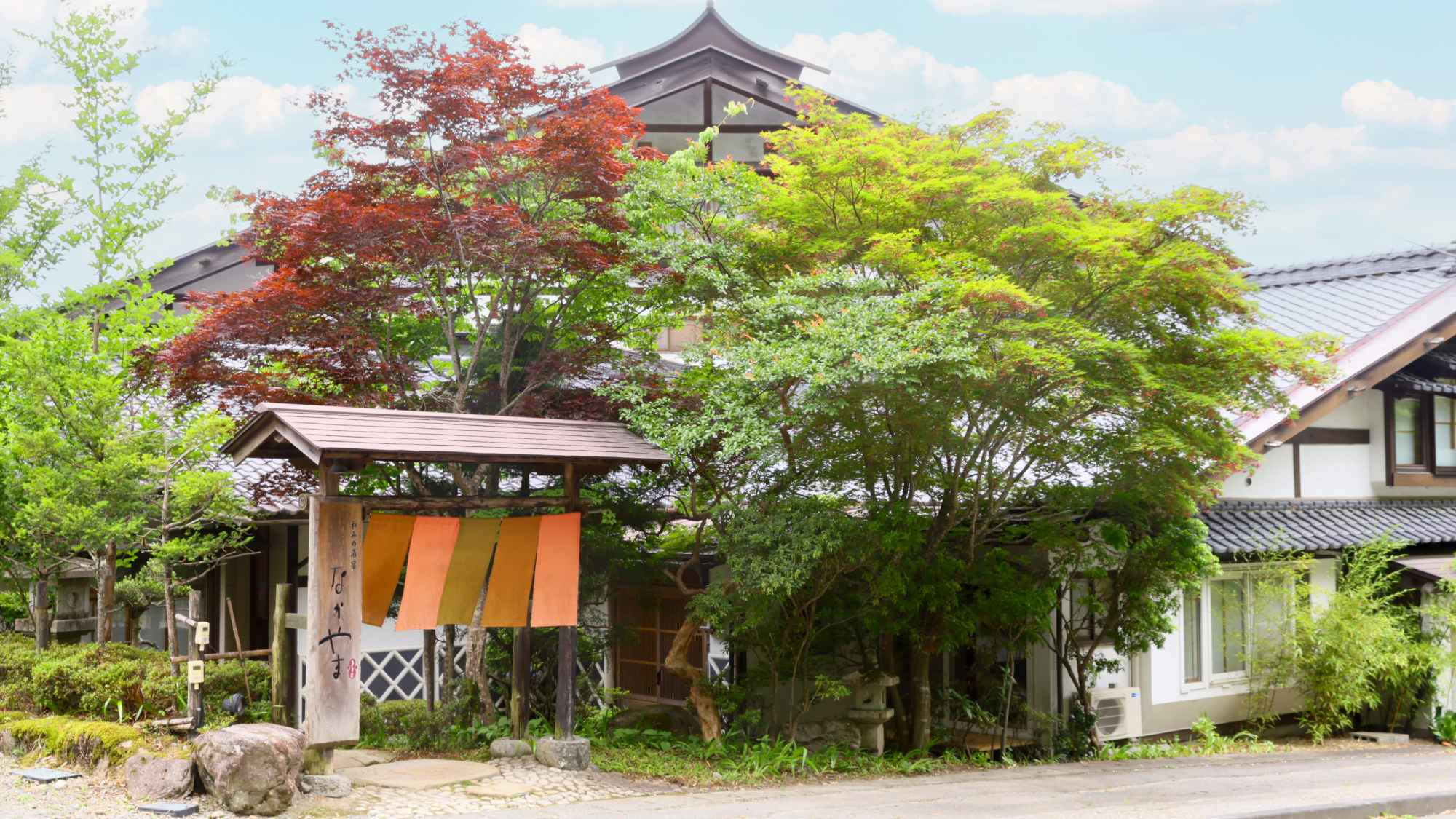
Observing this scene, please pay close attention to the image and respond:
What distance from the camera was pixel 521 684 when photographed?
35.2 ft

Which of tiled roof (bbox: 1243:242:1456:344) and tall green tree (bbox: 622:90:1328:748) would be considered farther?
tiled roof (bbox: 1243:242:1456:344)

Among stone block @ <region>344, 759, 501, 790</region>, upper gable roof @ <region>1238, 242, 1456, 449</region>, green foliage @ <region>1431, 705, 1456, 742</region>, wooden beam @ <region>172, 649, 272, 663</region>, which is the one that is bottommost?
green foliage @ <region>1431, 705, 1456, 742</region>

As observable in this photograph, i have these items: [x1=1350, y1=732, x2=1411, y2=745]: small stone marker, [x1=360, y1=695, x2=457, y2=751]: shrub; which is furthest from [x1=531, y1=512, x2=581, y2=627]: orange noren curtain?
[x1=1350, y1=732, x2=1411, y2=745]: small stone marker

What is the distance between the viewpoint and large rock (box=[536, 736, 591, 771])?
391 inches

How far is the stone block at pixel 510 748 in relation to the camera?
1023 cm

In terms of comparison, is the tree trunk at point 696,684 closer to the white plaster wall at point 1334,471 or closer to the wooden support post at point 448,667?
the wooden support post at point 448,667

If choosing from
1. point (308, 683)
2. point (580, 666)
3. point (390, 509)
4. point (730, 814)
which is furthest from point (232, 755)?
point (580, 666)

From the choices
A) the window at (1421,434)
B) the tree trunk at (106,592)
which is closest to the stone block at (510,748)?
the tree trunk at (106,592)

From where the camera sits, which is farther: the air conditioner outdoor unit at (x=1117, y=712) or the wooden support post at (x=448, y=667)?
the air conditioner outdoor unit at (x=1117, y=712)

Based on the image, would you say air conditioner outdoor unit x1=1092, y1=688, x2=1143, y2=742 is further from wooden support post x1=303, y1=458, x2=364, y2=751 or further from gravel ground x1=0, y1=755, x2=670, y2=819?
wooden support post x1=303, y1=458, x2=364, y2=751

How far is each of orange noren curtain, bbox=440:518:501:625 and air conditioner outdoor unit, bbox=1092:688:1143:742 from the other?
7.66 metres

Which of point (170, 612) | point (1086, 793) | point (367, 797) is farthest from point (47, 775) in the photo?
point (1086, 793)

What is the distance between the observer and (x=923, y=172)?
393 inches

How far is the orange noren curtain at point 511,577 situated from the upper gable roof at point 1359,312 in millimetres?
9272
